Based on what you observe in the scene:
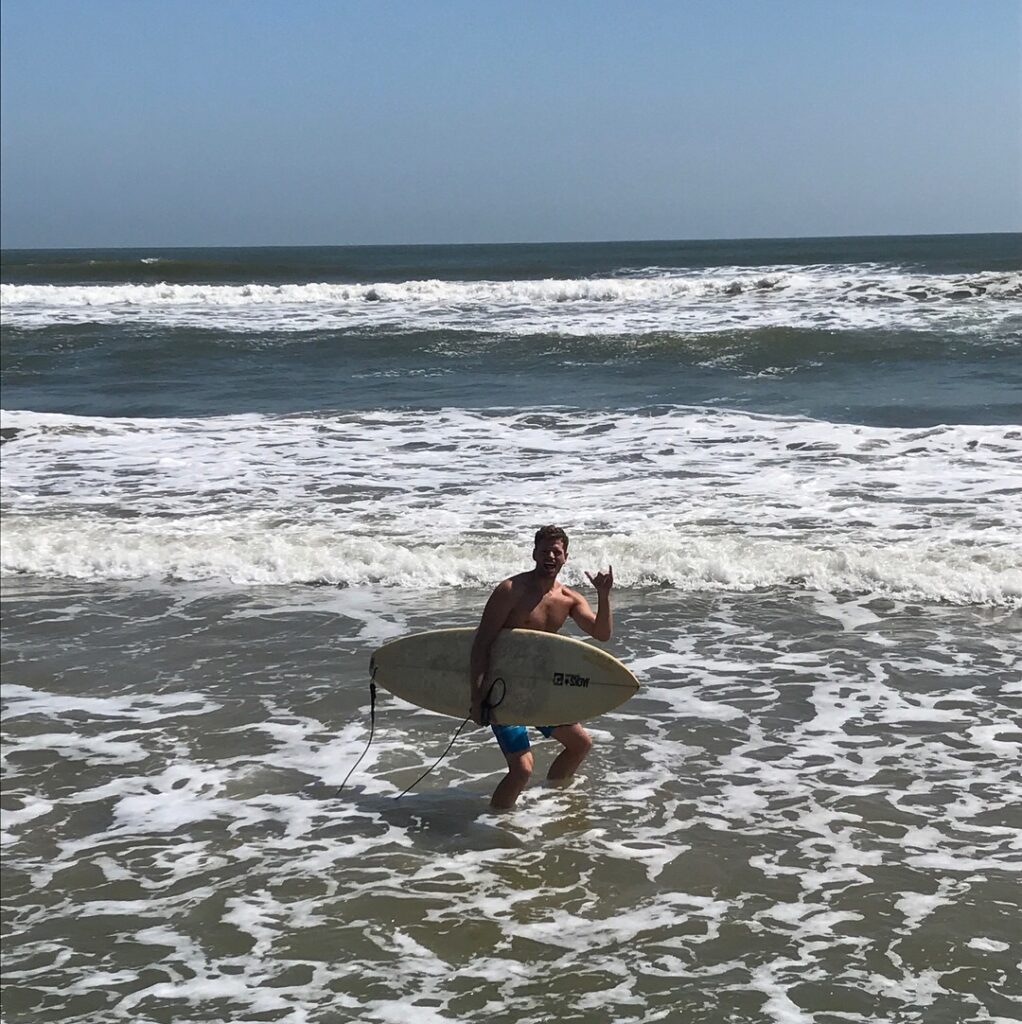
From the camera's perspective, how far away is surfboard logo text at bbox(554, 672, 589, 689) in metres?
5.20

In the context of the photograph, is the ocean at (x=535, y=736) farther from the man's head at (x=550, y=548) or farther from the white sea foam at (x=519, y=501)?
the man's head at (x=550, y=548)

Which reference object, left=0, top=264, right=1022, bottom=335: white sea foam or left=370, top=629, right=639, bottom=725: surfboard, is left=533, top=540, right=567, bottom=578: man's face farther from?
left=0, top=264, right=1022, bottom=335: white sea foam

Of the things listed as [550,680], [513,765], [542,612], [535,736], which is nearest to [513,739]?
[513,765]

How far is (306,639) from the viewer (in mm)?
7637

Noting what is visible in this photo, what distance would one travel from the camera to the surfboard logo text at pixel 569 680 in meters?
5.20

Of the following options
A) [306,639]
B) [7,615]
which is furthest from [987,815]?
[7,615]

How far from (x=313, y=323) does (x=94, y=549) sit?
19614mm

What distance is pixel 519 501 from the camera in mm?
10969

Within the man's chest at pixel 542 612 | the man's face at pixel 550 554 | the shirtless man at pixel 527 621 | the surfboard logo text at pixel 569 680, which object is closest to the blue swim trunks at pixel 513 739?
the shirtless man at pixel 527 621

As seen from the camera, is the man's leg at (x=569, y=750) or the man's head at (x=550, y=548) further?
the man's leg at (x=569, y=750)

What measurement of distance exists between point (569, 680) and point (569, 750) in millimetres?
455

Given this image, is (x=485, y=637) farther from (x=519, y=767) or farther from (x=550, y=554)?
(x=519, y=767)

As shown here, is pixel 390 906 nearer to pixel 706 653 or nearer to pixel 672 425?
pixel 706 653

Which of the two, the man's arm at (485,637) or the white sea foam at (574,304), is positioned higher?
the white sea foam at (574,304)
